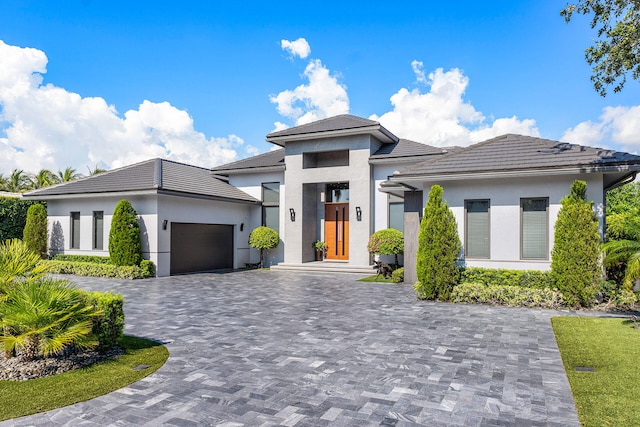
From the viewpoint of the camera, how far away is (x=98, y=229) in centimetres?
1802

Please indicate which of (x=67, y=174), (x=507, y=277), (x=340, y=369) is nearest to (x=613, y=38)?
(x=507, y=277)

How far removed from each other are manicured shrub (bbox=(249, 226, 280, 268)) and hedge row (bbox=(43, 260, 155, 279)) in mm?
5152

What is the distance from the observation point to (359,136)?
18703 mm

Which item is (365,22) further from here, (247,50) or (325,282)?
(325,282)

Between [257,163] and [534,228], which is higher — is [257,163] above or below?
above

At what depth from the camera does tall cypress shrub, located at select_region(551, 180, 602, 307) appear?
9680 millimetres

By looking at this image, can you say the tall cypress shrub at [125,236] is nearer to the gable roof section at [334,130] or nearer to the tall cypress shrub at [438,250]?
the gable roof section at [334,130]

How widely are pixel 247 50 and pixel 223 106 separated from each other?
9.48 feet

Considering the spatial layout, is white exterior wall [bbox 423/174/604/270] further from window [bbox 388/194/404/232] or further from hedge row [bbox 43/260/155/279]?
hedge row [bbox 43/260/155/279]

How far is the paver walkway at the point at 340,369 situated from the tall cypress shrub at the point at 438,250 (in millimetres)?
658

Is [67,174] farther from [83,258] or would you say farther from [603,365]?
[603,365]

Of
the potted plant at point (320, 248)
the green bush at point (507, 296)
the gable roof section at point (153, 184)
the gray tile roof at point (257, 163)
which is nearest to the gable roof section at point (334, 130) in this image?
the gray tile roof at point (257, 163)

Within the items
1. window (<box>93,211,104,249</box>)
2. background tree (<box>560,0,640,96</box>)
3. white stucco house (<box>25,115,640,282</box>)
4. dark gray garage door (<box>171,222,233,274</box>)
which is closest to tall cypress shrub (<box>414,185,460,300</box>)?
white stucco house (<box>25,115,640,282</box>)

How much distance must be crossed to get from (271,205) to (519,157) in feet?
42.6
